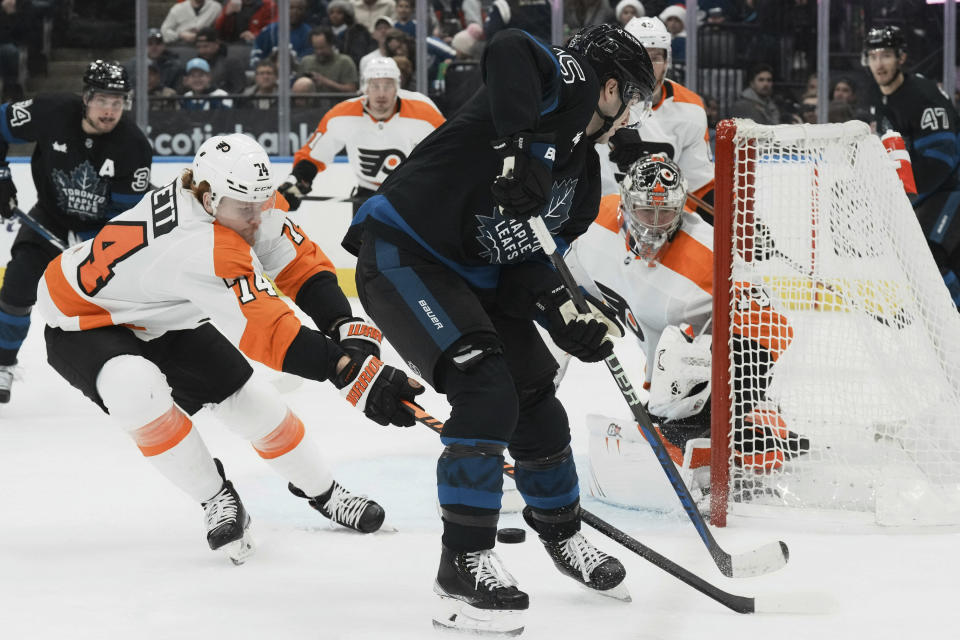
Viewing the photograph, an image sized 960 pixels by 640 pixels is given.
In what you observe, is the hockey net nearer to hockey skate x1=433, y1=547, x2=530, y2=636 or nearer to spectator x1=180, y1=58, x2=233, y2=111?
hockey skate x1=433, y1=547, x2=530, y2=636

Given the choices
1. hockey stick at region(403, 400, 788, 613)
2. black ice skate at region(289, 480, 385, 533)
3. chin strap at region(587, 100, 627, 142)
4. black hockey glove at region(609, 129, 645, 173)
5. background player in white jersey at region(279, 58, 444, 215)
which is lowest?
black ice skate at region(289, 480, 385, 533)

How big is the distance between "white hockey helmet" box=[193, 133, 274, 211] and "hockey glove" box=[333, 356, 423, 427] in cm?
45

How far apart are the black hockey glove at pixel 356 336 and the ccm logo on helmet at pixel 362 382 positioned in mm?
141

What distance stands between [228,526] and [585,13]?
4607mm

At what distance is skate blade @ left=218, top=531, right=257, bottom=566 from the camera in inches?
99.7

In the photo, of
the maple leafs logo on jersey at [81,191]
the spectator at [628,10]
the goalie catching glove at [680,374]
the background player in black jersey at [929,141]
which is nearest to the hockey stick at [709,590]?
the goalie catching glove at [680,374]

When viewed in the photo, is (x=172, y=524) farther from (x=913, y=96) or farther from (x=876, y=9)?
(x=876, y=9)

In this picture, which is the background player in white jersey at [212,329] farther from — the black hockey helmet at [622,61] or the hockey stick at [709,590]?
the black hockey helmet at [622,61]

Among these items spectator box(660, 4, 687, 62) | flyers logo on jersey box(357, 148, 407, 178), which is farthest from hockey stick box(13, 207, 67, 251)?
spectator box(660, 4, 687, 62)

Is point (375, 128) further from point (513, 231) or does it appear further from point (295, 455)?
point (513, 231)

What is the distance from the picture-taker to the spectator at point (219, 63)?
6848mm

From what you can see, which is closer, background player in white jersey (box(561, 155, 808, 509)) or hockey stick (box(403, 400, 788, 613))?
hockey stick (box(403, 400, 788, 613))

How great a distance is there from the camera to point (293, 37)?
22.2 ft

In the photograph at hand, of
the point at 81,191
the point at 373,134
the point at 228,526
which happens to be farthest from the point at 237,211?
the point at 373,134
